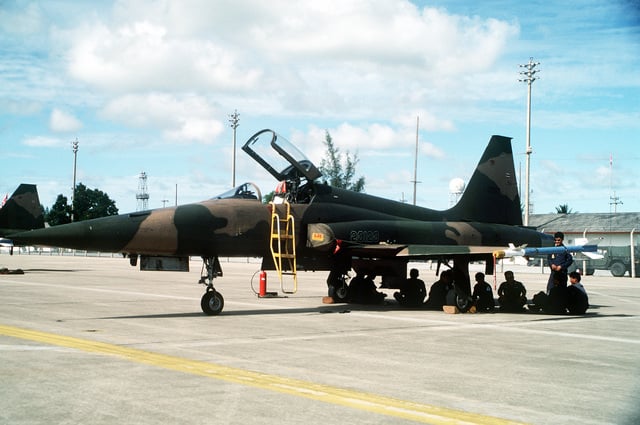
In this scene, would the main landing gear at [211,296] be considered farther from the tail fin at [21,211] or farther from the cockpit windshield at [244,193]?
the tail fin at [21,211]

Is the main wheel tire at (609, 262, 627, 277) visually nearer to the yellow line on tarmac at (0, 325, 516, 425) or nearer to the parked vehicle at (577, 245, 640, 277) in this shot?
the parked vehicle at (577, 245, 640, 277)

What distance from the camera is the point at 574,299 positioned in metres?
16.2

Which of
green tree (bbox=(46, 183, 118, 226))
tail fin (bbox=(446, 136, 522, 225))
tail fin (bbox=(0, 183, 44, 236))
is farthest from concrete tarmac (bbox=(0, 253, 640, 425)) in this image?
green tree (bbox=(46, 183, 118, 226))

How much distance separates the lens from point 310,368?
314 inches

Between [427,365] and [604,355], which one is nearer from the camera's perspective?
[427,365]

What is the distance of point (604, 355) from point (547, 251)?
556 cm

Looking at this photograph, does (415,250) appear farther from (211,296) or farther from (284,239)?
(211,296)

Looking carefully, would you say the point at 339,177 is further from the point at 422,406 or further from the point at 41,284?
the point at 422,406

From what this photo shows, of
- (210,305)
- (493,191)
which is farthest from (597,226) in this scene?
(210,305)

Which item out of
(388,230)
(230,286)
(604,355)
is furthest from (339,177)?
(604,355)

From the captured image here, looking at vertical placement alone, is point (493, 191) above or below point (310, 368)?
above

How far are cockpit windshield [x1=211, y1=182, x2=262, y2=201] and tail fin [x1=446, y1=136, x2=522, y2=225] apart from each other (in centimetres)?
739

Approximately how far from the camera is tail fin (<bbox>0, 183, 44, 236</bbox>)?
3538 centimetres

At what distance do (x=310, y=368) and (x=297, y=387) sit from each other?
3.86ft
